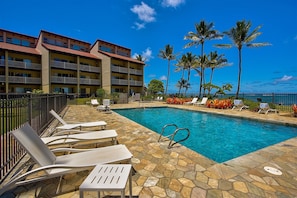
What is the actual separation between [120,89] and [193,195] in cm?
2999

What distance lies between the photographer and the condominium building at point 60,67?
21469mm

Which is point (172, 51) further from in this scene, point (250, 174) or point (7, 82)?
point (250, 174)

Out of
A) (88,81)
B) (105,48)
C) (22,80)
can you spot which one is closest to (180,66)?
(105,48)

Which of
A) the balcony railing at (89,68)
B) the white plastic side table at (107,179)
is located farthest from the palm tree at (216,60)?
the white plastic side table at (107,179)

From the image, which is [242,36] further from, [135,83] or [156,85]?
[156,85]

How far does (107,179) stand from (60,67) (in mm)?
26303

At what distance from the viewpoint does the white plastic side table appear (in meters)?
1.43

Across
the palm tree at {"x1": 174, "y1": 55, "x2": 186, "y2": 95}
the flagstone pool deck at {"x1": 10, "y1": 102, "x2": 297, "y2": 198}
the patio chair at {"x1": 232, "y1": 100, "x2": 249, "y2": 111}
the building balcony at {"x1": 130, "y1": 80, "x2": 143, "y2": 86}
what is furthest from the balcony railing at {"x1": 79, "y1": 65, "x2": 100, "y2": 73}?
the flagstone pool deck at {"x1": 10, "y1": 102, "x2": 297, "y2": 198}

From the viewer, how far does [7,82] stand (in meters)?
20.5

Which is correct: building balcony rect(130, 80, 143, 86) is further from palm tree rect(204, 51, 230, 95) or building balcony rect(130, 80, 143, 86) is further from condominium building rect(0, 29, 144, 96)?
palm tree rect(204, 51, 230, 95)

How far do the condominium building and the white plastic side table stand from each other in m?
25.3

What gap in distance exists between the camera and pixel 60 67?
23.4m

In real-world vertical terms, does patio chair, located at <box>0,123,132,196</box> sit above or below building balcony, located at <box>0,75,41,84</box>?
below

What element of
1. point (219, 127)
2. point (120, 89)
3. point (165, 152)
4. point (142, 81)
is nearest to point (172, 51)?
point (142, 81)
